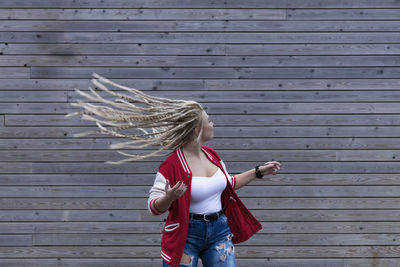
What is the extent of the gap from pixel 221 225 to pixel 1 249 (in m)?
2.71

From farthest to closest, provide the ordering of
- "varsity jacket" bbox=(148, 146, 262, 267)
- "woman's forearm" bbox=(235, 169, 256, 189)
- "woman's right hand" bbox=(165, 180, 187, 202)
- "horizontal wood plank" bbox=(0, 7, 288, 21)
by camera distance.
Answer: "horizontal wood plank" bbox=(0, 7, 288, 21) < "woman's forearm" bbox=(235, 169, 256, 189) < "varsity jacket" bbox=(148, 146, 262, 267) < "woman's right hand" bbox=(165, 180, 187, 202)

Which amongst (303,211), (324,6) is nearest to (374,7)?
(324,6)

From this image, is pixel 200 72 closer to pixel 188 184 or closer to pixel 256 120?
pixel 256 120

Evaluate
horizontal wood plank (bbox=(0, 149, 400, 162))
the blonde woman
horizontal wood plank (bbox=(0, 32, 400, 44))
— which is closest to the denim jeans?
the blonde woman

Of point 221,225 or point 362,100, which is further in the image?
A: point 362,100

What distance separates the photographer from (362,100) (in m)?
4.76

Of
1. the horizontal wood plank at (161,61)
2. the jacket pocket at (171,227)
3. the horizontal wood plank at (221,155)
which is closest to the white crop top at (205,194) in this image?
the jacket pocket at (171,227)

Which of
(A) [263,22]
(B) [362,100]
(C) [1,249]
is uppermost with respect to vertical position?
(A) [263,22]

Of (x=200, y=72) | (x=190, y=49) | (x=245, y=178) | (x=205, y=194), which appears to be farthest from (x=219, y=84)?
(x=205, y=194)

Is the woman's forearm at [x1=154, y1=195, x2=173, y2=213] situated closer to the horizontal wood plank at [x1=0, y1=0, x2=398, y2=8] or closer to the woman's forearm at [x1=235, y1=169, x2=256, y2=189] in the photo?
the woman's forearm at [x1=235, y1=169, x2=256, y2=189]

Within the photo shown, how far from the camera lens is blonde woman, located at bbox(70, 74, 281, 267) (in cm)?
304

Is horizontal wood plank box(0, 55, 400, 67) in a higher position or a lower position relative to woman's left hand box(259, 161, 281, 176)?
higher

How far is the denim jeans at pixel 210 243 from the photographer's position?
308cm

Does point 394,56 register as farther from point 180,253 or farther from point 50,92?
point 50,92
